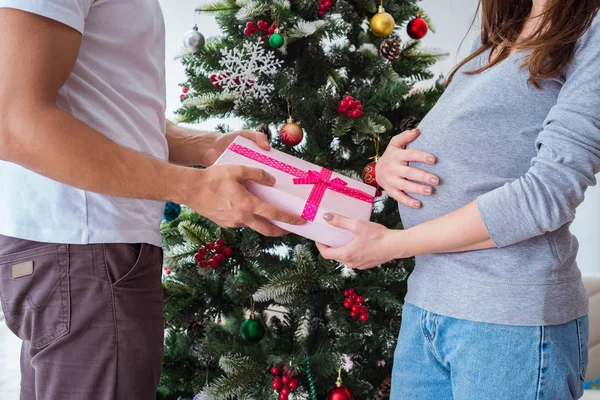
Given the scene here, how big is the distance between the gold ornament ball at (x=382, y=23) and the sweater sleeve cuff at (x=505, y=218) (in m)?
0.86

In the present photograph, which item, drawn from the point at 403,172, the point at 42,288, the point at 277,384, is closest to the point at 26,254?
the point at 42,288

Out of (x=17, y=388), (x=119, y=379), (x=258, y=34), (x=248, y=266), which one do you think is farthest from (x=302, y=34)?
(x=17, y=388)

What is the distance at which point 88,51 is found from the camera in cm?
84

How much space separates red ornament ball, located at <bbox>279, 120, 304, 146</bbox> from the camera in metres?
1.48

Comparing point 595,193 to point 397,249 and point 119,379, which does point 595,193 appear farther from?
point 119,379

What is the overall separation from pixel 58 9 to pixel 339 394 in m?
1.19

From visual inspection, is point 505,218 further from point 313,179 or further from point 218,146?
point 218,146

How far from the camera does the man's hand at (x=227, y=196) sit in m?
0.88

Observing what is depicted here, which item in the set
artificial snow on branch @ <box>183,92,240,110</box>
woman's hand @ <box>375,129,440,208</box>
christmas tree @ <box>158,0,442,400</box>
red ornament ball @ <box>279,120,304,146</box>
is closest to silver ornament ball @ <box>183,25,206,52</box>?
christmas tree @ <box>158,0,442,400</box>

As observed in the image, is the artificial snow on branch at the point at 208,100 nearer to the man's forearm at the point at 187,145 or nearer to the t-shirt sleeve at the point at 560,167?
the man's forearm at the point at 187,145

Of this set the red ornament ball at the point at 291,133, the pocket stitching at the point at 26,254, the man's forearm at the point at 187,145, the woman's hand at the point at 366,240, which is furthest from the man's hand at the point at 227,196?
the red ornament ball at the point at 291,133

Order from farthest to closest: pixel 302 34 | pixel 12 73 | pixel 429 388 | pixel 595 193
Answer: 1. pixel 595 193
2. pixel 302 34
3. pixel 429 388
4. pixel 12 73

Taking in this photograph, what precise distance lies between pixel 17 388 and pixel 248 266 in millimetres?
1496

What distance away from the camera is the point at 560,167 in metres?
0.77
